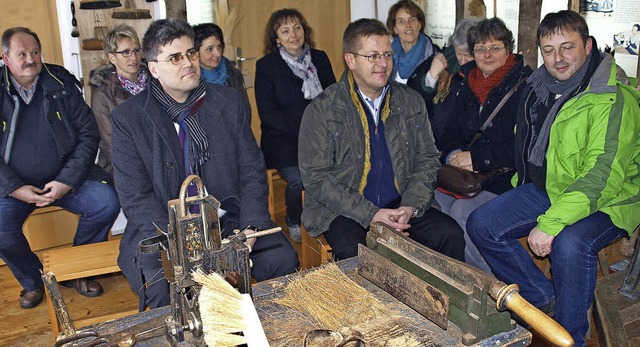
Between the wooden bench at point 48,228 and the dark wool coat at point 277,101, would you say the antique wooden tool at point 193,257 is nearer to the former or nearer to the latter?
the dark wool coat at point 277,101

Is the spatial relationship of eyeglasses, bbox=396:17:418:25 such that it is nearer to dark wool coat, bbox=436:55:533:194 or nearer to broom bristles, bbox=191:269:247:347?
dark wool coat, bbox=436:55:533:194

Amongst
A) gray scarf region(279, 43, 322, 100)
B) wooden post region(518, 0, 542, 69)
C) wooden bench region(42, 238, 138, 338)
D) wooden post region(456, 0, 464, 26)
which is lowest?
wooden bench region(42, 238, 138, 338)

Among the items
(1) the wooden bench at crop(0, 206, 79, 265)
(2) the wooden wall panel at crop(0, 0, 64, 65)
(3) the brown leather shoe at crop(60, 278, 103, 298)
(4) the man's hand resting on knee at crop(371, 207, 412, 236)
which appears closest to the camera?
(4) the man's hand resting on knee at crop(371, 207, 412, 236)

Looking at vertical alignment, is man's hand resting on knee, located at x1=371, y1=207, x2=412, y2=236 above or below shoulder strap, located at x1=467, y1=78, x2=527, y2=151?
below

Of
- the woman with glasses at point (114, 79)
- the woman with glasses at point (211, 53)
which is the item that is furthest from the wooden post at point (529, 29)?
the woman with glasses at point (114, 79)

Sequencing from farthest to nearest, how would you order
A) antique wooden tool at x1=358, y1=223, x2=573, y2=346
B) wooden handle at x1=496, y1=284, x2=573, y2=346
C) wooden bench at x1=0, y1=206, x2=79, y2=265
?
1. wooden bench at x1=0, y1=206, x2=79, y2=265
2. antique wooden tool at x1=358, y1=223, x2=573, y2=346
3. wooden handle at x1=496, y1=284, x2=573, y2=346

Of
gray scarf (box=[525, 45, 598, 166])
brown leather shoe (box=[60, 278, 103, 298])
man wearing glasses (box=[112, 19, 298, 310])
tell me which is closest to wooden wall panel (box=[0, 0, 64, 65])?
brown leather shoe (box=[60, 278, 103, 298])

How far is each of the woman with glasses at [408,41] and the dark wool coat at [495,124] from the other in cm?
79

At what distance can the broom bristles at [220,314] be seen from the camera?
1.62 m

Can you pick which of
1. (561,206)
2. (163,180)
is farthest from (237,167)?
(561,206)

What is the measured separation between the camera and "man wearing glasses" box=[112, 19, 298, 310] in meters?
2.82

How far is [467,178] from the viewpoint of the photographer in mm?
3568

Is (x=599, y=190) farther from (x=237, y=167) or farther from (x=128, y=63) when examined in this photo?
(x=128, y=63)

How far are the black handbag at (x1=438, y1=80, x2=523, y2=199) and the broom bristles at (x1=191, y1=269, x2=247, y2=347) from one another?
2119mm
